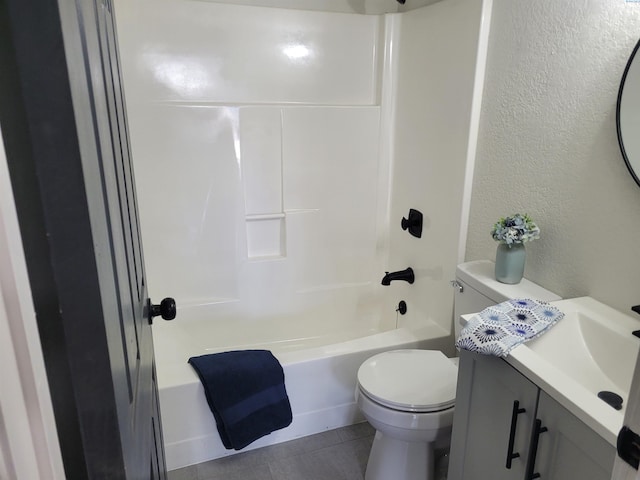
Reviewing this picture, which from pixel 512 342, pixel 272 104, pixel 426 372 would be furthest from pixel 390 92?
pixel 512 342

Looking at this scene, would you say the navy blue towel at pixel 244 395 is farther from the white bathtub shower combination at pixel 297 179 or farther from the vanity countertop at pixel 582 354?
the vanity countertop at pixel 582 354

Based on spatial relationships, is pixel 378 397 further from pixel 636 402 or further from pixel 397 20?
pixel 397 20

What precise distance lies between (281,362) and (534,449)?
3.69 feet

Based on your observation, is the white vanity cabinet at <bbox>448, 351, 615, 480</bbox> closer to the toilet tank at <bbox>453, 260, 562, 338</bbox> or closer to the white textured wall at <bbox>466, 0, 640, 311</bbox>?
the toilet tank at <bbox>453, 260, 562, 338</bbox>

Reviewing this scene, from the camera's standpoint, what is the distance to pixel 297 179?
250 cm

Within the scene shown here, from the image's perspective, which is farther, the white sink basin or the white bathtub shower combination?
the white bathtub shower combination

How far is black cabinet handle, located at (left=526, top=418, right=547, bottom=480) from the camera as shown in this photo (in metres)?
1.06

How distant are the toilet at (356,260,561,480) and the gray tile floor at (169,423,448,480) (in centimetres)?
16

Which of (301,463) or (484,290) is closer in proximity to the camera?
(484,290)

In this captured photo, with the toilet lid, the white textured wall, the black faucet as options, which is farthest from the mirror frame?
the black faucet

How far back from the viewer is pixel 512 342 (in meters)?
1.16

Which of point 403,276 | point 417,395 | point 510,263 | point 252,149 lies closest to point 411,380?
point 417,395

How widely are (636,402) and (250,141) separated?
2.07 metres

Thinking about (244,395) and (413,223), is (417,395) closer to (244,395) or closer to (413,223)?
(244,395)
